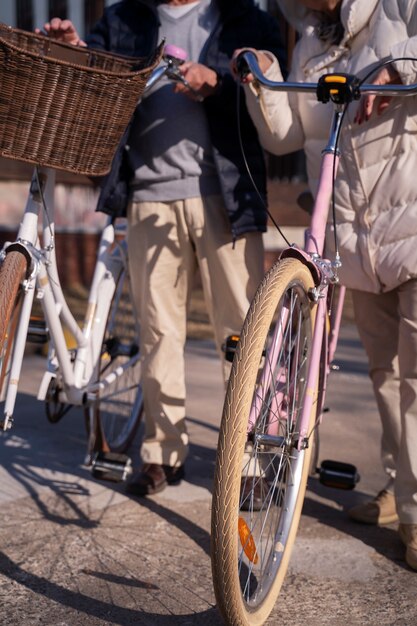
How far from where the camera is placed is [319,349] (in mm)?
2779

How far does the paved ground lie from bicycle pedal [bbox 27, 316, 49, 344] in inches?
23.4

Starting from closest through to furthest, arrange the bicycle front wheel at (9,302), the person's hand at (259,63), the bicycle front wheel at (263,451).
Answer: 1. the bicycle front wheel at (263,451)
2. the bicycle front wheel at (9,302)
3. the person's hand at (259,63)

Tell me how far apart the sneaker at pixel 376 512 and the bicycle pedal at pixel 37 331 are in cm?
121

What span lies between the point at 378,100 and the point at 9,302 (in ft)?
4.19

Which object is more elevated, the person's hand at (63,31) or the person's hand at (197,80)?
the person's hand at (63,31)

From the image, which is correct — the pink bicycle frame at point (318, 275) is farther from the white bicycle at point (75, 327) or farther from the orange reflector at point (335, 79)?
Answer: the white bicycle at point (75, 327)

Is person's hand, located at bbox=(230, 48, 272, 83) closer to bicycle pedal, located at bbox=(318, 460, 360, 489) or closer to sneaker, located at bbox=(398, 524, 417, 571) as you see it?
bicycle pedal, located at bbox=(318, 460, 360, 489)

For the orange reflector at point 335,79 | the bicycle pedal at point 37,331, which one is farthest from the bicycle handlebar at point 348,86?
the bicycle pedal at point 37,331

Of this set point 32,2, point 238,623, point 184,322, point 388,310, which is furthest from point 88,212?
point 238,623

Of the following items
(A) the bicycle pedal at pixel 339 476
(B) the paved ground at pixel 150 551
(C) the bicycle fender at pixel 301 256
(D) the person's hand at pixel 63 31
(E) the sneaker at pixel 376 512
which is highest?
(D) the person's hand at pixel 63 31

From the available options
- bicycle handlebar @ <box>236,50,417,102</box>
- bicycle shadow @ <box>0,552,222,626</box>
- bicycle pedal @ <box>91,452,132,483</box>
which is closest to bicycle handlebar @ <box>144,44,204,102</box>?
bicycle handlebar @ <box>236,50,417,102</box>

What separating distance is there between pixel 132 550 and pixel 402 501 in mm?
854

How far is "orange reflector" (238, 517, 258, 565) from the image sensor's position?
7.76 ft

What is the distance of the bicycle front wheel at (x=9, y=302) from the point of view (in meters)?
2.57
